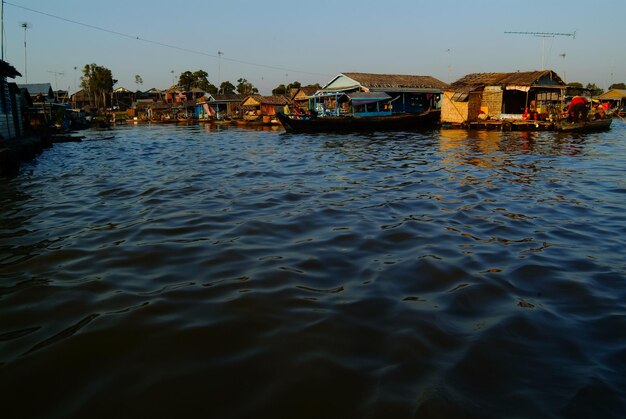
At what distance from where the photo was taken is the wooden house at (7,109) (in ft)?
49.3

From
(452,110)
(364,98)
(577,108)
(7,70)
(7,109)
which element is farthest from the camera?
(364,98)

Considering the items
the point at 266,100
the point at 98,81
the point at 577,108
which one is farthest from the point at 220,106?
the point at 577,108

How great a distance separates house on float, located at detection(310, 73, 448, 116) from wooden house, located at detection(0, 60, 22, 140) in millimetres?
21596

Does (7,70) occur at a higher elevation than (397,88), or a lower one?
lower

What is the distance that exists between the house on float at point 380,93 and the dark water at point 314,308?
1093 inches

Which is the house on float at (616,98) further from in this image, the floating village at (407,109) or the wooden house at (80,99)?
the wooden house at (80,99)

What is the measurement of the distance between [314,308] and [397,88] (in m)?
38.3

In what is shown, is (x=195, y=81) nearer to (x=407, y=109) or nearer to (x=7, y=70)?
(x=407, y=109)

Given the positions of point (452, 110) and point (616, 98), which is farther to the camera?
point (616, 98)

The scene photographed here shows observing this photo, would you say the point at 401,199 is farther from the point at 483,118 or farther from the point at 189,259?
the point at 483,118

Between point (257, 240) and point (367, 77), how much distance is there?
37246 millimetres

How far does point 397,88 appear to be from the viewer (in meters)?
38.7

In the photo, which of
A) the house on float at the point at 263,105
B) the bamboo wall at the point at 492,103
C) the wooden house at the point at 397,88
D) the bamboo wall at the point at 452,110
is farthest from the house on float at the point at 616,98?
the house on float at the point at 263,105

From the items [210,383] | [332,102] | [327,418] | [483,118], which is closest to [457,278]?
[327,418]
